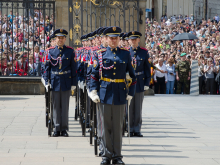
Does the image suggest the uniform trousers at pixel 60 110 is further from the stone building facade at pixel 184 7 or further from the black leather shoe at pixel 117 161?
Answer: the stone building facade at pixel 184 7

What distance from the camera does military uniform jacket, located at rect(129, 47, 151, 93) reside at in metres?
7.70

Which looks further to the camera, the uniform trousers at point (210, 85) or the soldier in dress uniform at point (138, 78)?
the uniform trousers at point (210, 85)

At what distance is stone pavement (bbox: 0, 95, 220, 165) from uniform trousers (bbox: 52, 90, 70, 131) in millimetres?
274

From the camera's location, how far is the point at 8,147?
21.4ft

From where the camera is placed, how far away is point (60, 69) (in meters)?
7.57

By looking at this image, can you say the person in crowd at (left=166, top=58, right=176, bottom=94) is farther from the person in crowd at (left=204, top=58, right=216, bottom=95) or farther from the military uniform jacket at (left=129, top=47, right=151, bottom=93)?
the military uniform jacket at (left=129, top=47, right=151, bottom=93)

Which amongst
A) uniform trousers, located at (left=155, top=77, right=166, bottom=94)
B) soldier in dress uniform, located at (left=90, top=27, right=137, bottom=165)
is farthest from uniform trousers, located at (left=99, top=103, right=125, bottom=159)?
uniform trousers, located at (left=155, top=77, right=166, bottom=94)

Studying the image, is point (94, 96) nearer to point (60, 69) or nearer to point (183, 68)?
point (60, 69)

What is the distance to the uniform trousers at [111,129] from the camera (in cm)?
555

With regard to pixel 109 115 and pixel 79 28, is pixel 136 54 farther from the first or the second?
pixel 79 28

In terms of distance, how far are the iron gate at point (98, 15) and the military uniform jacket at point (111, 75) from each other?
759cm

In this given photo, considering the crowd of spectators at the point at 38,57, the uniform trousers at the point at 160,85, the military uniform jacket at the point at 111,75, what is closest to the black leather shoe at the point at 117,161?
the military uniform jacket at the point at 111,75

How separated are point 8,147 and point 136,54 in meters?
2.73

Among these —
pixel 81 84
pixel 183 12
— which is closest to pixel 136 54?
pixel 81 84
